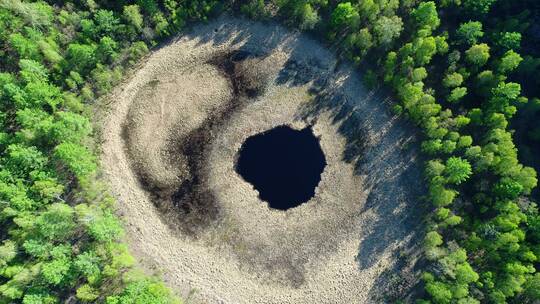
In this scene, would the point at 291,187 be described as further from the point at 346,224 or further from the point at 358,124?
the point at 358,124

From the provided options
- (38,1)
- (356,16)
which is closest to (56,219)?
(38,1)

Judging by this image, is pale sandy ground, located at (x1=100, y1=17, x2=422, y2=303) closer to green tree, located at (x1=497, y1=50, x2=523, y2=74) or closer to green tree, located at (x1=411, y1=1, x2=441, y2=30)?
green tree, located at (x1=411, y1=1, x2=441, y2=30)

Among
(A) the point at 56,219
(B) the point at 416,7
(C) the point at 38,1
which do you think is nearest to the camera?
(A) the point at 56,219

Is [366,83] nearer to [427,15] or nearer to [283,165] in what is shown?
[427,15]

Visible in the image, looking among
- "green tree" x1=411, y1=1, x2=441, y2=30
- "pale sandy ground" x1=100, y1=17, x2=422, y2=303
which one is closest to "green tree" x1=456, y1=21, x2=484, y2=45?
"green tree" x1=411, y1=1, x2=441, y2=30

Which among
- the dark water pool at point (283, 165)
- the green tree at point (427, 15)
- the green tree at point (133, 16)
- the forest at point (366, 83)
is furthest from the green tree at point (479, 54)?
the green tree at point (133, 16)

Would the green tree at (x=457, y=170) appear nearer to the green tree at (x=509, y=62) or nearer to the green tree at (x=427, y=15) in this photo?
the green tree at (x=509, y=62)

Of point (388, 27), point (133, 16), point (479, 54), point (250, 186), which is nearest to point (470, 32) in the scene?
point (479, 54)
